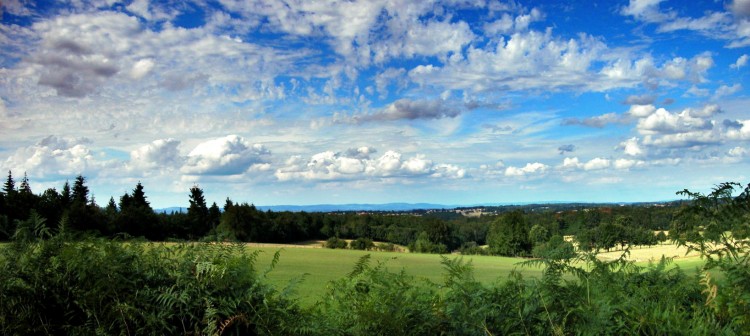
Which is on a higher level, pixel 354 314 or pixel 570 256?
pixel 570 256

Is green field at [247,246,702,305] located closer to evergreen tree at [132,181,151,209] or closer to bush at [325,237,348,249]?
bush at [325,237,348,249]

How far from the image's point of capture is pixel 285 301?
127 inches

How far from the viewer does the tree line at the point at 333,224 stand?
4266mm

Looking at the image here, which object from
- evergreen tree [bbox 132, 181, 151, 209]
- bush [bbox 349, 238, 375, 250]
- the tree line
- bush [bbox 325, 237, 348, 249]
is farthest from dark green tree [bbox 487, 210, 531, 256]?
evergreen tree [bbox 132, 181, 151, 209]

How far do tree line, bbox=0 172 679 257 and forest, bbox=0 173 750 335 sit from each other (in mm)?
41

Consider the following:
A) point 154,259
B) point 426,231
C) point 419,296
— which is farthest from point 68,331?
point 426,231

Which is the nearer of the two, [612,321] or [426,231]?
[612,321]

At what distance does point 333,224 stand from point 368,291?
100584 mm

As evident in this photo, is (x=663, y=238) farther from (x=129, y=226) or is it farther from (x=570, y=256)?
(x=129, y=226)

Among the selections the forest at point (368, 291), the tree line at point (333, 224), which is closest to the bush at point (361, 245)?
the tree line at point (333, 224)

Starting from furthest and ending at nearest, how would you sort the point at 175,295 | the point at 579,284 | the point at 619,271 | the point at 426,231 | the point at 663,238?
the point at 426,231
the point at 619,271
the point at 663,238
the point at 579,284
the point at 175,295

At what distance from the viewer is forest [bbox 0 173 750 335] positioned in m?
3.05

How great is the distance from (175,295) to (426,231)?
3794 inches

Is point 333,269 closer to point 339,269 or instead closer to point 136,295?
point 339,269
